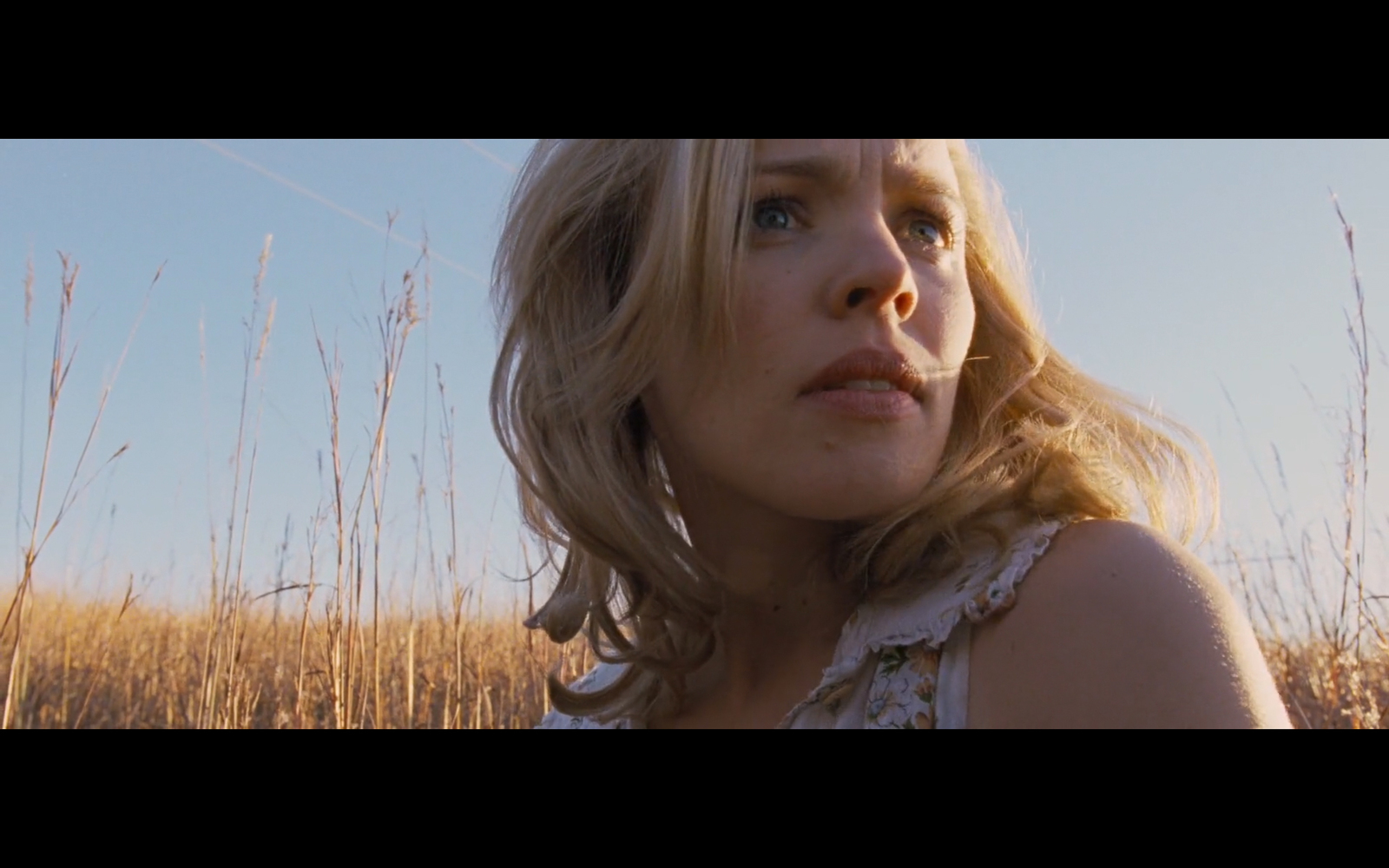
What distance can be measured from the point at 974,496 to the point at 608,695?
0.66 meters

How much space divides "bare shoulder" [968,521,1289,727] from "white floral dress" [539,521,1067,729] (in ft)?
0.07

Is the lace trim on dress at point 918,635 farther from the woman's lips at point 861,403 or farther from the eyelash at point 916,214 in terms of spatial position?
the eyelash at point 916,214

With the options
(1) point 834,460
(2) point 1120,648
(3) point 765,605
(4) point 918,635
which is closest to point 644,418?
(3) point 765,605

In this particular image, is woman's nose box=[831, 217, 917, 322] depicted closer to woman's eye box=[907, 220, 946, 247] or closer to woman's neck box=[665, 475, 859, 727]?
woman's eye box=[907, 220, 946, 247]

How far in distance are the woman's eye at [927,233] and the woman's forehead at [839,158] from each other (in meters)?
0.07

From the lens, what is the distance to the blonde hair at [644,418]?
1128 millimetres

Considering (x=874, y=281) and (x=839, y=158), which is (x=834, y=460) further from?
(x=839, y=158)

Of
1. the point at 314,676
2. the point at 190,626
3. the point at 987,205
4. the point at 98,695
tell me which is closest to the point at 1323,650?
the point at 987,205

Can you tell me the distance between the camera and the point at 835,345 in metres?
1.07

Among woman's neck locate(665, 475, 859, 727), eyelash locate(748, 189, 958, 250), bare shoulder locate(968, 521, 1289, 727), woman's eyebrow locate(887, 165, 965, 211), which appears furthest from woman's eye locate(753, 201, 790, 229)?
bare shoulder locate(968, 521, 1289, 727)

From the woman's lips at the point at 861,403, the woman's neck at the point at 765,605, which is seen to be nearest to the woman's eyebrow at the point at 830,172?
the woman's lips at the point at 861,403

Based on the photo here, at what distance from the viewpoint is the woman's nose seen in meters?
1.06

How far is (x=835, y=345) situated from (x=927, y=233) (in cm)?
25
